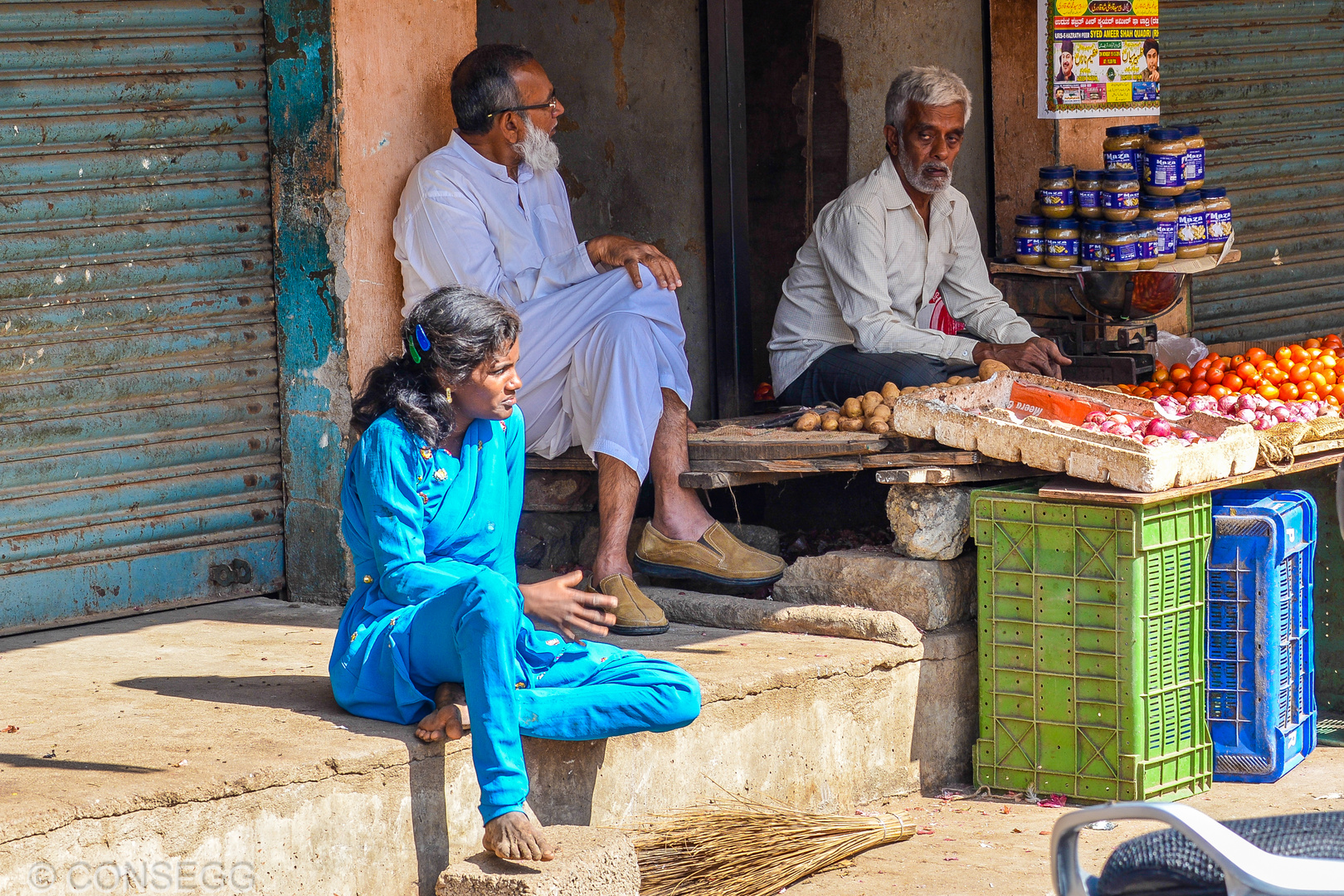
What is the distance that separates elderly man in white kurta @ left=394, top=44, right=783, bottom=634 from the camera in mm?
4383

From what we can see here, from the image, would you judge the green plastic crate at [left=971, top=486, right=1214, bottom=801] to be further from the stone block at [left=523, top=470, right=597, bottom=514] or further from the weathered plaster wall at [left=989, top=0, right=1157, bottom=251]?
the weathered plaster wall at [left=989, top=0, right=1157, bottom=251]

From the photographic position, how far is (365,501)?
316cm

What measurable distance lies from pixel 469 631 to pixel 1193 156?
4.34 metres

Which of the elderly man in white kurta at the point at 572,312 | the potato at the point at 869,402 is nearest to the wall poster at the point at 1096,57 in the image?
the potato at the point at 869,402

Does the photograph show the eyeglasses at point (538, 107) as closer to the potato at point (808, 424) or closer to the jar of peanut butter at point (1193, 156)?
the potato at point (808, 424)

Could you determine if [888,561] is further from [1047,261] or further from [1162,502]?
[1047,261]

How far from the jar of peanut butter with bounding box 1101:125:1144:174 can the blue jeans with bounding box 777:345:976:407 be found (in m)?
1.37

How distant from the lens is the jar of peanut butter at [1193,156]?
6.03 m

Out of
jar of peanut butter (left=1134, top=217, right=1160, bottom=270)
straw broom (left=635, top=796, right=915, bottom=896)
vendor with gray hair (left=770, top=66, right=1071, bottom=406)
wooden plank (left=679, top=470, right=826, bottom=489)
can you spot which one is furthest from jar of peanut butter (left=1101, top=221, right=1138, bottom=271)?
straw broom (left=635, top=796, right=915, bottom=896)

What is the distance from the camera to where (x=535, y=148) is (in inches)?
183

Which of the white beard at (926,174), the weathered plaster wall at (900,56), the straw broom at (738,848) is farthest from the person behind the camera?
the weathered plaster wall at (900,56)

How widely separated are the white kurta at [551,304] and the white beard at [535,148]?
8 cm

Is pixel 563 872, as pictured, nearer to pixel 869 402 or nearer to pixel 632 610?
pixel 632 610

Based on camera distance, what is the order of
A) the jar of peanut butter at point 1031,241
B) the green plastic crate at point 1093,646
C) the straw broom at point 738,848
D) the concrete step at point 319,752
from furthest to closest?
the jar of peanut butter at point 1031,241 < the green plastic crate at point 1093,646 < the straw broom at point 738,848 < the concrete step at point 319,752
